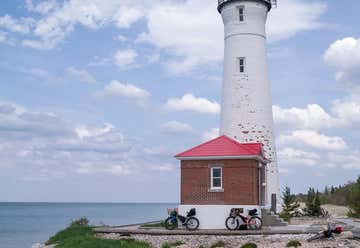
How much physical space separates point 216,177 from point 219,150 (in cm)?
124

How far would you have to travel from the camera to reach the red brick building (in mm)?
25078

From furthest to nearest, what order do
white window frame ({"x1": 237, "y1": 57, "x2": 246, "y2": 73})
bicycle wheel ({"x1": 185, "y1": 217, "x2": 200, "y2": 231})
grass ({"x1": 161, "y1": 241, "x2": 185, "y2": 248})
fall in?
white window frame ({"x1": 237, "y1": 57, "x2": 246, "y2": 73}), bicycle wheel ({"x1": 185, "y1": 217, "x2": 200, "y2": 231}), grass ({"x1": 161, "y1": 241, "x2": 185, "y2": 248})

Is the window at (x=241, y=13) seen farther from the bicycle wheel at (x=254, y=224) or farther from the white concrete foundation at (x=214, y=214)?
the bicycle wheel at (x=254, y=224)

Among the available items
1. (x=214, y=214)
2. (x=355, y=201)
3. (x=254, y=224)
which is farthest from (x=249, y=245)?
(x=355, y=201)

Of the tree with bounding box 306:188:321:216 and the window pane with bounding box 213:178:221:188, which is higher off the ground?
the window pane with bounding box 213:178:221:188

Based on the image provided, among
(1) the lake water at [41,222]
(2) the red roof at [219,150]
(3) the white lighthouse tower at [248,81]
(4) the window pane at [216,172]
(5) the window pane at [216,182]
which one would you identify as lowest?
(1) the lake water at [41,222]

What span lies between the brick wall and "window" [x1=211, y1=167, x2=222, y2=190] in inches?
7.4

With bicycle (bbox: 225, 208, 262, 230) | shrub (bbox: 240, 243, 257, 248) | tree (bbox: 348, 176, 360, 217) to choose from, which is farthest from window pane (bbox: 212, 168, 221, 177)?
tree (bbox: 348, 176, 360, 217)

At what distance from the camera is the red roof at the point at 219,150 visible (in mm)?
25344

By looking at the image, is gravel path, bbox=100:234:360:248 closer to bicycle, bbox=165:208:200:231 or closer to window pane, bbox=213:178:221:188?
bicycle, bbox=165:208:200:231

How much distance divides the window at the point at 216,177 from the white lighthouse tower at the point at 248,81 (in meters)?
5.40

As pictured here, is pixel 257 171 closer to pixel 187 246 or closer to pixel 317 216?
pixel 187 246

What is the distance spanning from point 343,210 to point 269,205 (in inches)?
429

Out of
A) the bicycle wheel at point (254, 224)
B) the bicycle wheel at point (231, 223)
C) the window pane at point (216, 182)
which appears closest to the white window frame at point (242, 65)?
the window pane at point (216, 182)
